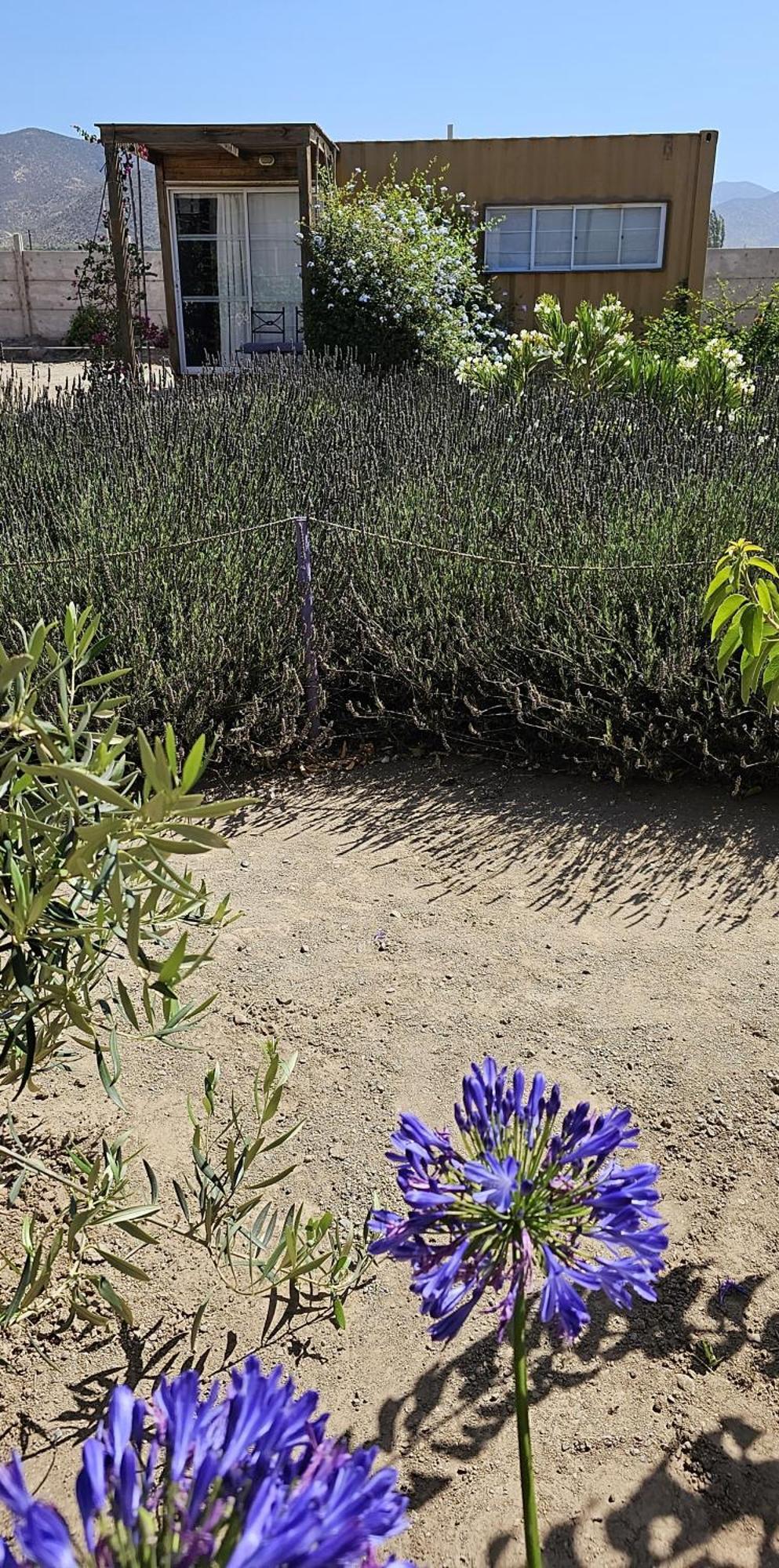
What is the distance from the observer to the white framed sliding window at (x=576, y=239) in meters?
16.2

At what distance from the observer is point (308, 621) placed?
15.1 feet

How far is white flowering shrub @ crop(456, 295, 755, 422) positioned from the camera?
9.30 m

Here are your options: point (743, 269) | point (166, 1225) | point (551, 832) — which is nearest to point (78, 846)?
point (166, 1225)

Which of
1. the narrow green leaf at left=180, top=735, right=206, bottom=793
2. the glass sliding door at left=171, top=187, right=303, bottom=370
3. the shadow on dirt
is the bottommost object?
the shadow on dirt

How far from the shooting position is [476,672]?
454cm

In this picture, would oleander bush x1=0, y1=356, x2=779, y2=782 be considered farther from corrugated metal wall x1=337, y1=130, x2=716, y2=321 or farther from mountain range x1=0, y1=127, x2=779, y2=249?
mountain range x1=0, y1=127, x2=779, y2=249

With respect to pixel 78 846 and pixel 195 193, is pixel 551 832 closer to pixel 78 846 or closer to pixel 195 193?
pixel 78 846

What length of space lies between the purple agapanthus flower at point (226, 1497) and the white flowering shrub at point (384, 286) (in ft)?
41.2

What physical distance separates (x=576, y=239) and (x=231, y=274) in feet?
16.2

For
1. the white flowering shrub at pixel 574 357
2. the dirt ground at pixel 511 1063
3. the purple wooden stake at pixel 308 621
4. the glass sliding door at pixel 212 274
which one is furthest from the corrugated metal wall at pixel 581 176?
the dirt ground at pixel 511 1063

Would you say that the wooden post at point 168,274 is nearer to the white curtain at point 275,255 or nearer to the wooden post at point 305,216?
the white curtain at point 275,255

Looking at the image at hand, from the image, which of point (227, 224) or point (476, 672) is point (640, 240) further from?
point (476, 672)

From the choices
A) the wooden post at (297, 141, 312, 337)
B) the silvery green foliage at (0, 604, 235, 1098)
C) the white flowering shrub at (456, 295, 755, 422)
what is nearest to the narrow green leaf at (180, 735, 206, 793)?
the silvery green foliage at (0, 604, 235, 1098)

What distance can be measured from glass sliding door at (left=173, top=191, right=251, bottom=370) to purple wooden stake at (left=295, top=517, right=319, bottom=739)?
13.1 meters
